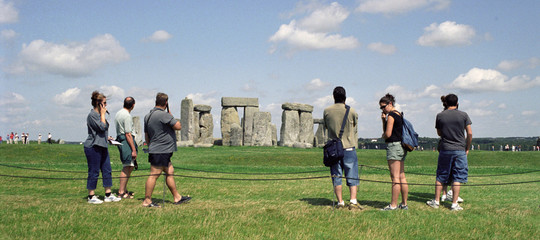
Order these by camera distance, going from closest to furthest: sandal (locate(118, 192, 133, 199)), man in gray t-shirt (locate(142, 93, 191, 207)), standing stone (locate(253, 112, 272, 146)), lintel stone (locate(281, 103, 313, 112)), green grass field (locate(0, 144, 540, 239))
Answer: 1. green grass field (locate(0, 144, 540, 239))
2. man in gray t-shirt (locate(142, 93, 191, 207))
3. sandal (locate(118, 192, 133, 199))
4. standing stone (locate(253, 112, 272, 146))
5. lintel stone (locate(281, 103, 313, 112))

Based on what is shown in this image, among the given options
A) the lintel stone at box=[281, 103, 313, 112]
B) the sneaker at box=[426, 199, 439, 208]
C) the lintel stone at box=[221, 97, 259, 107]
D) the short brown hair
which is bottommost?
the sneaker at box=[426, 199, 439, 208]

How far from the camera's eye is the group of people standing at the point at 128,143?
6.97 metres

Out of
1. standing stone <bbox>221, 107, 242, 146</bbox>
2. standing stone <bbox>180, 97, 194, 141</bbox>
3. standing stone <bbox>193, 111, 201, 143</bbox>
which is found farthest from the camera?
standing stone <bbox>193, 111, 201, 143</bbox>

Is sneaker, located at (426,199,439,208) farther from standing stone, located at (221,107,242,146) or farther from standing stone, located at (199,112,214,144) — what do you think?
standing stone, located at (199,112,214,144)

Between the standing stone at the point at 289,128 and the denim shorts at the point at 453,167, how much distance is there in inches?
954

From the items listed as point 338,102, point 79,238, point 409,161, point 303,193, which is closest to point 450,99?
point 338,102

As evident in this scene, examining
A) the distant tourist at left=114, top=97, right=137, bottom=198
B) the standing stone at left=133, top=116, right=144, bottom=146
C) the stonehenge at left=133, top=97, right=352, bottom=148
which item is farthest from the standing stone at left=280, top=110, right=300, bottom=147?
the distant tourist at left=114, top=97, right=137, bottom=198

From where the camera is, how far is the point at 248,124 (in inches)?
1243

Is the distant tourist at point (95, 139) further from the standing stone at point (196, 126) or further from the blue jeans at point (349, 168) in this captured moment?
the standing stone at point (196, 126)

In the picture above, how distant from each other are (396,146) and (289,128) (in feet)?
82.9

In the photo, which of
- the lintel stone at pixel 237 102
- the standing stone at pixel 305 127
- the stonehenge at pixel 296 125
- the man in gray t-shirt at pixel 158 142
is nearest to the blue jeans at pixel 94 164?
the man in gray t-shirt at pixel 158 142

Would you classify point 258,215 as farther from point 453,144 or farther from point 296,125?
point 296,125

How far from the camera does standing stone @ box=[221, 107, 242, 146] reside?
31953 millimetres

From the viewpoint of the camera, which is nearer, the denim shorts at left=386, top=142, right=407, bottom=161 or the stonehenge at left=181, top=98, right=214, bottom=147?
the denim shorts at left=386, top=142, right=407, bottom=161
